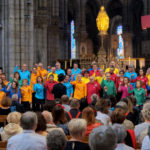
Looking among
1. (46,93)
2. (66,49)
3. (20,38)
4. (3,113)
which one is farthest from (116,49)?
(3,113)

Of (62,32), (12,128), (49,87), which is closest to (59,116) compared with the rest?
(12,128)

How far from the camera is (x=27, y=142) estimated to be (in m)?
4.45

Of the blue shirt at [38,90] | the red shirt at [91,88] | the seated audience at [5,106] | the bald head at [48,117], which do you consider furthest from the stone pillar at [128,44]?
the bald head at [48,117]

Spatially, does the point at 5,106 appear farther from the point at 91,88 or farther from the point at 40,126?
the point at 91,88

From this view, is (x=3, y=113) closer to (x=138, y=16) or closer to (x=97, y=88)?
(x=97, y=88)

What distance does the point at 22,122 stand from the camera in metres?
4.52

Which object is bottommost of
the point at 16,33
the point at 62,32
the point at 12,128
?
the point at 12,128

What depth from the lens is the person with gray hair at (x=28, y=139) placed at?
14.6 ft

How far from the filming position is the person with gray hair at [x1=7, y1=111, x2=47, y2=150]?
4449 millimetres

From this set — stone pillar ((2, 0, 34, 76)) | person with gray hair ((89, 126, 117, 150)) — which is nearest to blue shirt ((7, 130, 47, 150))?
person with gray hair ((89, 126, 117, 150))

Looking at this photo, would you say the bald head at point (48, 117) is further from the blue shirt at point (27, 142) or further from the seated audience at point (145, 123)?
the seated audience at point (145, 123)

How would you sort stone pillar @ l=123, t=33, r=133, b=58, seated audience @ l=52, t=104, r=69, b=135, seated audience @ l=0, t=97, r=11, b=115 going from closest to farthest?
seated audience @ l=52, t=104, r=69, b=135, seated audience @ l=0, t=97, r=11, b=115, stone pillar @ l=123, t=33, r=133, b=58

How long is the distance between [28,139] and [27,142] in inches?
1.5

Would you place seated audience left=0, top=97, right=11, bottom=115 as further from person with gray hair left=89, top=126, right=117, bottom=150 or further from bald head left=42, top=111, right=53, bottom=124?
person with gray hair left=89, top=126, right=117, bottom=150
